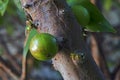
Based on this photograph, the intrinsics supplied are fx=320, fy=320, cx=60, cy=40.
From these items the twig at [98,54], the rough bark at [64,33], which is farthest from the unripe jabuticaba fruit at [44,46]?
the twig at [98,54]

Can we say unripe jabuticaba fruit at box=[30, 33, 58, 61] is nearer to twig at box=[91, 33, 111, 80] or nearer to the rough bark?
the rough bark

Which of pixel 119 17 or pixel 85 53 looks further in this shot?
pixel 119 17

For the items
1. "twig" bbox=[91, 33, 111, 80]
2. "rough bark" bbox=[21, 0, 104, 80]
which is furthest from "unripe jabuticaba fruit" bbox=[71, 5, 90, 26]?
"twig" bbox=[91, 33, 111, 80]

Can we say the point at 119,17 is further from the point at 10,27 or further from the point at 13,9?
the point at 13,9

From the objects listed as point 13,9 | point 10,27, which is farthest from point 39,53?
point 10,27

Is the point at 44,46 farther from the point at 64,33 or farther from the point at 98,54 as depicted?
the point at 98,54

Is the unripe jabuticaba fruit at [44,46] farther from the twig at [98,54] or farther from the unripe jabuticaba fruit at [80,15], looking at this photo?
the twig at [98,54]
